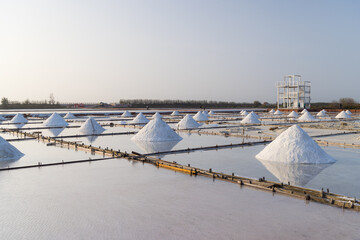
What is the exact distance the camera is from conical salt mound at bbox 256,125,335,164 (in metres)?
9.04

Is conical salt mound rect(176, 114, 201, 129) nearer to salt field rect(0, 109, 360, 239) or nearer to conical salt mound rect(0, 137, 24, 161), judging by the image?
salt field rect(0, 109, 360, 239)

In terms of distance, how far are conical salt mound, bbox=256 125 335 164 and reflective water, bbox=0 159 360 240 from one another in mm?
3051

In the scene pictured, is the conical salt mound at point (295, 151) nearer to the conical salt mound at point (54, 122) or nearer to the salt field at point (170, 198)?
the salt field at point (170, 198)

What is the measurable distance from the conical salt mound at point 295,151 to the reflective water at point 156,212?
3051 mm

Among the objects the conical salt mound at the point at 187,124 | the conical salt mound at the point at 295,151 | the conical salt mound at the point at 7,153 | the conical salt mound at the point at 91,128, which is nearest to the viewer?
the conical salt mound at the point at 295,151

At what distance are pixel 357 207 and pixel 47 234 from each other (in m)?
4.55

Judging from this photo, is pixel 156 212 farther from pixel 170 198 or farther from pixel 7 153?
pixel 7 153

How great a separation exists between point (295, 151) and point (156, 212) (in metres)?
5.52

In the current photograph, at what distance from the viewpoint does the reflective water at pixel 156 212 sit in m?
4.33

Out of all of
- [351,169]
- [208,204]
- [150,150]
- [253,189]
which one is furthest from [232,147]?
[208,204]

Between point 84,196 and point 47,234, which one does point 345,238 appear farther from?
point 84,196

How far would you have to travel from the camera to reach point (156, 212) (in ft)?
16.7

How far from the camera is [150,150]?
38.3 feet

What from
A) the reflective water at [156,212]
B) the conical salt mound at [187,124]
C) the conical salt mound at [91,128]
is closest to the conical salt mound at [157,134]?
the conical salt mound at [91,128]
